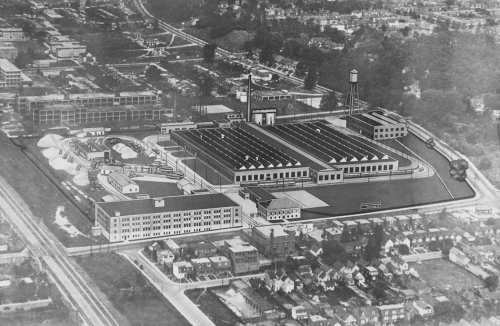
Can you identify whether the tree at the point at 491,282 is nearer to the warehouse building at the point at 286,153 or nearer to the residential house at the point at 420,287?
the residential house at the point at 420,287

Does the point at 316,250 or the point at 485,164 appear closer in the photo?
the point at 316,250

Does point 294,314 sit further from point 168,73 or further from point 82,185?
point 168,73

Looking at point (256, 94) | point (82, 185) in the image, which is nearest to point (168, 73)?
point (256, 94)

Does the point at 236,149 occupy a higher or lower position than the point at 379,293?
lower

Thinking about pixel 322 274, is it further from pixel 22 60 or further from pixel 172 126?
pixel 22 60

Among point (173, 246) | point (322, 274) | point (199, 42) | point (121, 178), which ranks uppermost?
point (322, 274)

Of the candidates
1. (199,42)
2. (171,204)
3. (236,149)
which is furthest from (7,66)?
(171,204)
